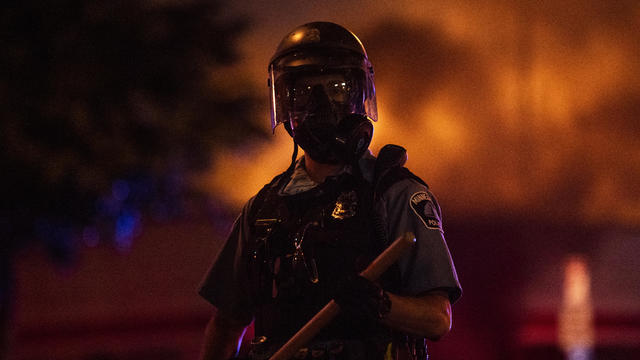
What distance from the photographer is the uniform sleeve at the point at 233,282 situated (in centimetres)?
270

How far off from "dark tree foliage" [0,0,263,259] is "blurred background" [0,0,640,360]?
0.02 m

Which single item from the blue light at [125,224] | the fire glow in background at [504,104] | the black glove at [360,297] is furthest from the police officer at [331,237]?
the fire glow in background at [504,104]

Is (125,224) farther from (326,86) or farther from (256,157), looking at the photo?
(326,86)

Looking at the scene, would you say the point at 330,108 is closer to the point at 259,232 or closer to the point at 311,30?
the point at 311,30

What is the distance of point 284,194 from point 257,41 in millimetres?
9264

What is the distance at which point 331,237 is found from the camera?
7.56ft

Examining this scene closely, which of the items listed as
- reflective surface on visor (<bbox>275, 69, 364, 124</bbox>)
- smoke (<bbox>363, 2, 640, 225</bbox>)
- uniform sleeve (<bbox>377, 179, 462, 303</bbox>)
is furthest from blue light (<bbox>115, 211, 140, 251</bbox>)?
uniform sleeve (<bbox>377, 179, 462, 303</bbox>)

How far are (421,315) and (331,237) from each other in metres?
0.41

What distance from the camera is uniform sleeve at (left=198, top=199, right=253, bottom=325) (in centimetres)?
270

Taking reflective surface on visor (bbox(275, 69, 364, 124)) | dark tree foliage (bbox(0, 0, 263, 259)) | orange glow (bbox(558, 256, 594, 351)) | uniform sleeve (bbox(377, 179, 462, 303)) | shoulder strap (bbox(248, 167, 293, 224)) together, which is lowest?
orange glow (bbox(558, 256, 594, 351))

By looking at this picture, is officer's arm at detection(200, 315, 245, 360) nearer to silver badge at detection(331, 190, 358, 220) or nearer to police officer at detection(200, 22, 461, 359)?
police officer at detection(200, 22, 461, 359)

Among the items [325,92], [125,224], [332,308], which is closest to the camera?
[332,308]

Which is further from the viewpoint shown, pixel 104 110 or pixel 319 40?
pixel 104 110

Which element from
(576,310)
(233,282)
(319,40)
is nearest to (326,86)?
(319,40)
